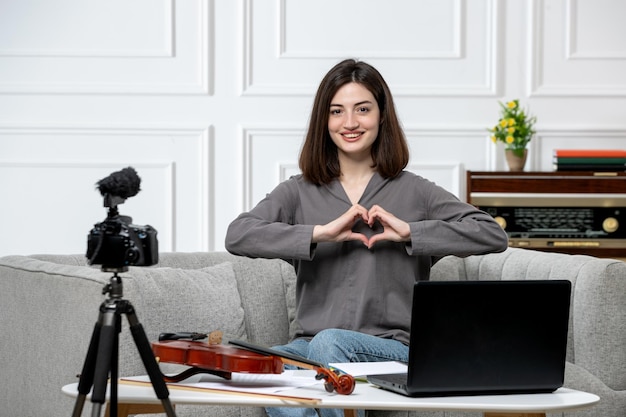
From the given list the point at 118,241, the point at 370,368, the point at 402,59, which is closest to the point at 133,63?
the point at 402,59

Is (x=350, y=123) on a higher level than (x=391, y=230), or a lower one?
higher

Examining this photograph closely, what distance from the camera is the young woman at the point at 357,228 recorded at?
2.38 m

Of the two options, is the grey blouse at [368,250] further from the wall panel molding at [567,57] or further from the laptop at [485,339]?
the wall panel molding at [567,57]

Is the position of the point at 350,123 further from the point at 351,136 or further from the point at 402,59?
the point at 402,59

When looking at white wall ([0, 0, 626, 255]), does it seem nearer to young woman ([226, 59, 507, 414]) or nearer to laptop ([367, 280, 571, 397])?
young woman ([226, 59, 507, 414])

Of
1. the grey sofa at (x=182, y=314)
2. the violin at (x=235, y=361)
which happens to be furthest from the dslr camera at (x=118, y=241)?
the grey sofa at (x=182, y=314)

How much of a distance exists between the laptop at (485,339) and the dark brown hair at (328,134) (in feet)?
3.52

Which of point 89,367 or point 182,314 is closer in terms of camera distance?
point 89,367

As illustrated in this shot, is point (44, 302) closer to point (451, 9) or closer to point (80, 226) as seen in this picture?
point (80, 226)

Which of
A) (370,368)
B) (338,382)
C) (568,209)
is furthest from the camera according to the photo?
(568,209)

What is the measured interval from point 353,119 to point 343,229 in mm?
418

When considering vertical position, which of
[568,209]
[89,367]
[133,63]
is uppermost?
[133,63]

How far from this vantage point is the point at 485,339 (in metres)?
1.61

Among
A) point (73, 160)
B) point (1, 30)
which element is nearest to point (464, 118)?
point (73, 160)
